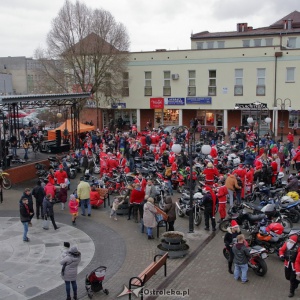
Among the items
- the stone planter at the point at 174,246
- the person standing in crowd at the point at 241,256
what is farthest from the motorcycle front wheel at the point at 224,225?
the person standing in crowd at the point at 241,256

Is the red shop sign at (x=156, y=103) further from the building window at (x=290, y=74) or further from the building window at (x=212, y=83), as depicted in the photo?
the building window at (x=290, y=74)

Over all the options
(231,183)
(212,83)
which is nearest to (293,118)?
(212,83)

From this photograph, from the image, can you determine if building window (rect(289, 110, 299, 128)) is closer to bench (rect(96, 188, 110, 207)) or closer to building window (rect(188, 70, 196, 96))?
building window (rect(188, 70, 196, 96))

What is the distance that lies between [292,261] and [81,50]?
32247mm

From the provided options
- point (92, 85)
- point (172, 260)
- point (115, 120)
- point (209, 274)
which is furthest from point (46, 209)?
point (115, 120)

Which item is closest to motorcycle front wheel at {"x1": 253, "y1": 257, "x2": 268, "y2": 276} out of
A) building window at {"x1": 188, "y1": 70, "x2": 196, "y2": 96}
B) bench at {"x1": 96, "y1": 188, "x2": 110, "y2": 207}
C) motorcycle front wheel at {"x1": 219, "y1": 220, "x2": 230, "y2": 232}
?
motorcycle front wheel at {"x1": 219, "y1": 220, "x2": 230, "y2": 232}

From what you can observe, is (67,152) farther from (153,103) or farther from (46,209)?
(153,103)

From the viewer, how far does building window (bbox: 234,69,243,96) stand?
38.5 m

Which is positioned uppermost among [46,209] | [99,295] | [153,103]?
[153,103]

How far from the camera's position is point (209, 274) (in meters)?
10.6

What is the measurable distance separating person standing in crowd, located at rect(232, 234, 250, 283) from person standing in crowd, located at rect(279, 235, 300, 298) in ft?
2.82

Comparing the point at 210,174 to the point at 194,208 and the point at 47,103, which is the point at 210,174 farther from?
the point at 47,103

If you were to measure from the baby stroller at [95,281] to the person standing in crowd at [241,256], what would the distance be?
3.12 m

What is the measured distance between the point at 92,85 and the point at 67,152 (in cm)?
1403
